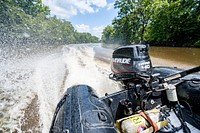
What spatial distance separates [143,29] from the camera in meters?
27.5

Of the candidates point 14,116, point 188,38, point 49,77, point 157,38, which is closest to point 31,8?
point 157,38

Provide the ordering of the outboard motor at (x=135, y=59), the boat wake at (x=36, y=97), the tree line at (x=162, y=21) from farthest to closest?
the tree line at (x=162, y=21)
the boat wake at (x=36, y=97)
the outboard motor at (x=135, y=59)

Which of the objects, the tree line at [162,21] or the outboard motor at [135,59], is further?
the tree line at [162,21]

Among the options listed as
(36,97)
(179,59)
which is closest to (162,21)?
(179,59)

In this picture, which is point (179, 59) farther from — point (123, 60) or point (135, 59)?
point (135, 59)

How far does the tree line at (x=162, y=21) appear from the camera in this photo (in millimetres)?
17469

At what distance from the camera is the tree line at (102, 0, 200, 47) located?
57.3 ft

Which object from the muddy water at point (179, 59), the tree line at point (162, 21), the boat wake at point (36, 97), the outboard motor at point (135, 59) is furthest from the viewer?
the tree line at point (162, 21)

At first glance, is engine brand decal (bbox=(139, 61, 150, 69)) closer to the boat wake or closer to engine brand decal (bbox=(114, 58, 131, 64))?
engine brand decal (bbox=(114, 58, 131, 64))

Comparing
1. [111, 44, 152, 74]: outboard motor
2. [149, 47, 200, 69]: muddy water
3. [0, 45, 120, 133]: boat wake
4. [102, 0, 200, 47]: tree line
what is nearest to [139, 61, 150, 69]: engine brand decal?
[111, 44, 152, 74]: outboard motor

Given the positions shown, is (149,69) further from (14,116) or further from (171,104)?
(14,116)

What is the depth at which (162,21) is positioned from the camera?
20750 mm

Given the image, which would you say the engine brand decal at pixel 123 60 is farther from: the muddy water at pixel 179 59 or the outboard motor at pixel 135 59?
the muddy water at pixel 179 59

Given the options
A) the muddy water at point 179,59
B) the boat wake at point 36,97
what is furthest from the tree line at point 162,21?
the boat wake at point 36,97
